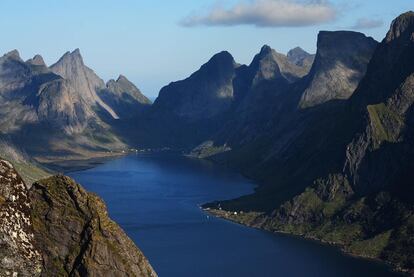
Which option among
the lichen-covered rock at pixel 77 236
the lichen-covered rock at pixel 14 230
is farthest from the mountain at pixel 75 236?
the lichen-covered rock at pixel 14 230

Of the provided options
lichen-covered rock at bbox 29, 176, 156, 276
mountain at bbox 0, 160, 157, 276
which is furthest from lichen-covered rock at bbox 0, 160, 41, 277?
lichen-covered rock at bbox 29, 176, 156, 276

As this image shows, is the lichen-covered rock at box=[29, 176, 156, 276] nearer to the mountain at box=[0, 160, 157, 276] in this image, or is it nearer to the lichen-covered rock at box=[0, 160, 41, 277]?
the mountain at box=[0, 160, 157, 276]

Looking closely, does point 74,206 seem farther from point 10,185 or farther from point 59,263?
point 10,185

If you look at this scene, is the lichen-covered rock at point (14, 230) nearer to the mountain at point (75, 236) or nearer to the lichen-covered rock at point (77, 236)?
the mountain at point (75, 236)

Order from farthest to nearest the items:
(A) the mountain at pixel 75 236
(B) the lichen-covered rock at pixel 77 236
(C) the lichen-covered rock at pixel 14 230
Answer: (B) the lichen-covered rock at pixel 77 236 < (A) the mountain at pixel 75 236 < (C) the lichen-covered rock at pixel 14 230

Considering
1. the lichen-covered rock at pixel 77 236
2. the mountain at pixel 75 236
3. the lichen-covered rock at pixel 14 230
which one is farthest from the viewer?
the lichen-covered rock at pixel 77 236

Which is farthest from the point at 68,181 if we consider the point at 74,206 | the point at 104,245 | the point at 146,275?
the point at 146,275
